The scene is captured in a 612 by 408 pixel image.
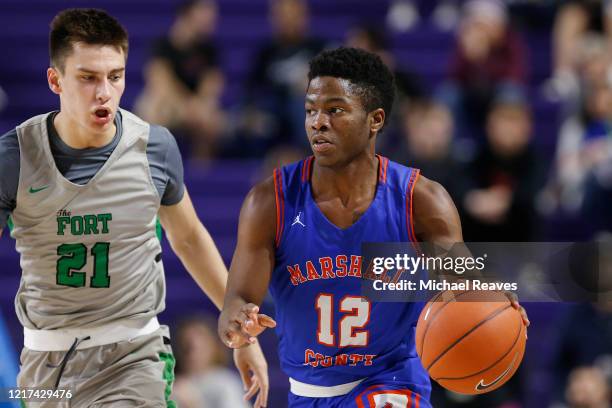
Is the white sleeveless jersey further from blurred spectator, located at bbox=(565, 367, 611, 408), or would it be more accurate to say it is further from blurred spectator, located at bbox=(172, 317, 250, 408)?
blurred spectator, located at bbox=(565, 367, 611, 408)

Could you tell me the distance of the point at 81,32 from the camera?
13.6 ft

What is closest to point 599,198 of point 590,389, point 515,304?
point 590,389

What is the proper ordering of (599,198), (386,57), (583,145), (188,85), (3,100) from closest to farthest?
1. (599,198)
2. (583,145)
3. (386,57)
4. (188,85)
5. (3,100)

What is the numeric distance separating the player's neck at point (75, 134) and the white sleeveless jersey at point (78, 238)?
6 centimetres

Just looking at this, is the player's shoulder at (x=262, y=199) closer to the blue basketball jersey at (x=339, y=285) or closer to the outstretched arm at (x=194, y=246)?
the blue basketball jersey at (x=339, y=285)

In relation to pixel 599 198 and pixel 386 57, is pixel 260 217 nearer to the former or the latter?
pixel 599 198

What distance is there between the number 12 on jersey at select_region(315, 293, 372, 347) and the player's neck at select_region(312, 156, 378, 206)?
405mm

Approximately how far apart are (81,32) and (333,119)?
3.50 feet

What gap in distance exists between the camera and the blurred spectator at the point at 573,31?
968 centimetres

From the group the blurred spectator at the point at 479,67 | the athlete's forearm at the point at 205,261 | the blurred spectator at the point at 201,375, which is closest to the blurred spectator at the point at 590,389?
the blurred spectator at the point at 201,375

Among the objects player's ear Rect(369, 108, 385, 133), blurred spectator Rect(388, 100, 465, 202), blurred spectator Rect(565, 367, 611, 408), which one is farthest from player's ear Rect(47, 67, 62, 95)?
blurred spectator Rect(565, 367, 611, 408)

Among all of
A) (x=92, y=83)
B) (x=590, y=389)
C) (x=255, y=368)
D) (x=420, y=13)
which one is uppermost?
(x=420, y=13)

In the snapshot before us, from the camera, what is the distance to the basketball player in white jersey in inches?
163

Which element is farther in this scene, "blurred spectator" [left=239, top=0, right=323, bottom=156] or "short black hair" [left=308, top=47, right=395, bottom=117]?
"blurred spectator" [left=239, top=0, right=323, bottom=156]
